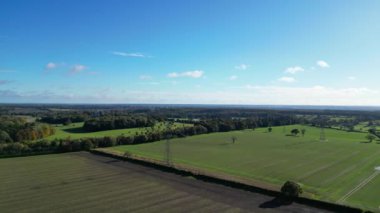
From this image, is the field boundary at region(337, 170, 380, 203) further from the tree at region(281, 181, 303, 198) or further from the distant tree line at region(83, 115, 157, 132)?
the distant tree line at region(83, 115, 157, 132)

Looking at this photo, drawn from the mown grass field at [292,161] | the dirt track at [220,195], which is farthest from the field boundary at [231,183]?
the mown grass field at [292,161]

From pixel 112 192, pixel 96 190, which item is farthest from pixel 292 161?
pixel 96 190

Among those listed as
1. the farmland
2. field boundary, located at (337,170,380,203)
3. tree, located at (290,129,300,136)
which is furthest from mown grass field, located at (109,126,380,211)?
tree, located at (290,129,300,136)

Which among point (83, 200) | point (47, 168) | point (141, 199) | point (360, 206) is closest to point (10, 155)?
point (47, 168)

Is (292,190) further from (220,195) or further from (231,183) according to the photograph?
(231,183)

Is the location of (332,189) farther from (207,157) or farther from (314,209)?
(207,157)

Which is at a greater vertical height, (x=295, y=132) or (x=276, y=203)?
(x=295, y=132)
